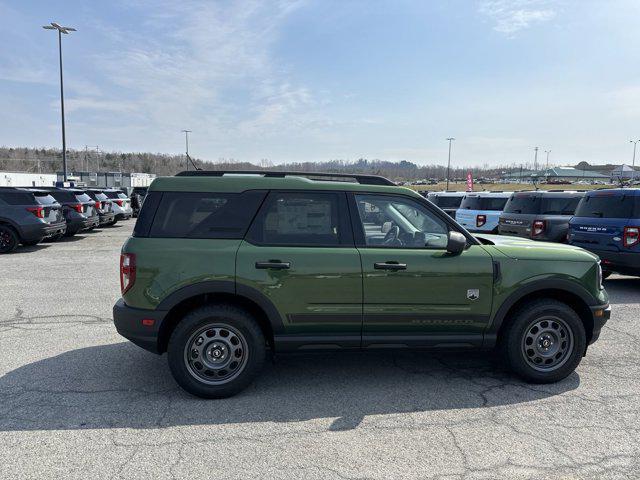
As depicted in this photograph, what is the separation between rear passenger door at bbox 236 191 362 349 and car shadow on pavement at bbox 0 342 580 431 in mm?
508

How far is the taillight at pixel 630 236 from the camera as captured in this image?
25.3ft

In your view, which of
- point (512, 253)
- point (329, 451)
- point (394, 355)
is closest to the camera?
point (329, 451)

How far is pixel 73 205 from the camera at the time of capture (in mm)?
15508

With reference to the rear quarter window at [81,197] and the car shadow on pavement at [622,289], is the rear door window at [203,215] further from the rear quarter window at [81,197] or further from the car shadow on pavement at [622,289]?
the rear quarter window at [81,197]

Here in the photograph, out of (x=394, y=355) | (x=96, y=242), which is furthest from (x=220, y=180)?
(x=96, y=242)

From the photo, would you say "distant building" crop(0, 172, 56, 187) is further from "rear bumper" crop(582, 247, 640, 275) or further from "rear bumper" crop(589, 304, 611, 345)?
"rear bumper" crop(589, 304, 611, 345)

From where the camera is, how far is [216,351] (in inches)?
160

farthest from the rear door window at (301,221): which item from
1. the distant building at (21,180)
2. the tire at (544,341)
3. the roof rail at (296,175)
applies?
the distant building at (21,180)

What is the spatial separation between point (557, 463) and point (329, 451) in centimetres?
151

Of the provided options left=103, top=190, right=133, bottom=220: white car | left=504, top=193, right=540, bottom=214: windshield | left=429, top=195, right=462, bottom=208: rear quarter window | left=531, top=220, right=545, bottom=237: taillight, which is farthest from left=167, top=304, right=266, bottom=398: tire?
left=103, top=190, right=133, bottom=220: white car

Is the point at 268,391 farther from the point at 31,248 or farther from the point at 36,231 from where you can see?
the point at 31,248

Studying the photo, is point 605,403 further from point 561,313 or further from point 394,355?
point 394,355

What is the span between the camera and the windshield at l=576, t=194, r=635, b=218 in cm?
800

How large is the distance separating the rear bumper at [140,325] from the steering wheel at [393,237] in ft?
6.68
